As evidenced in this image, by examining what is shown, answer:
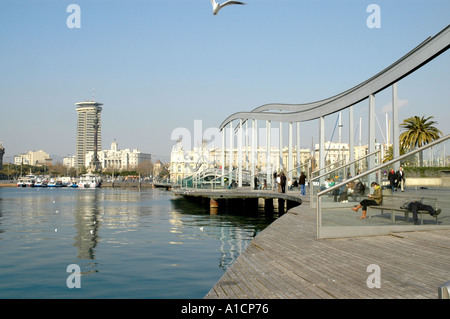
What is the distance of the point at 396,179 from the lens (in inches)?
407

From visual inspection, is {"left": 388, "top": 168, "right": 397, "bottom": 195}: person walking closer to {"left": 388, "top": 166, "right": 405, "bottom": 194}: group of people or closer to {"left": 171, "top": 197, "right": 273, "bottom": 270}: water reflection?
{"left": 388, "top": 166, "right": 405, "bottom": 194}: group of people

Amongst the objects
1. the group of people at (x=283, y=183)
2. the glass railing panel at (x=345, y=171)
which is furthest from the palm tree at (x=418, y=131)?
the glass railing panel at (x=345, y=171)

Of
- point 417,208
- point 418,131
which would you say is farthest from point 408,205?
point 418,131

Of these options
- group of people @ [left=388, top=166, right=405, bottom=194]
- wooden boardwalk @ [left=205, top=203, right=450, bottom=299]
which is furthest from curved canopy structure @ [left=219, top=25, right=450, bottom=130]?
wooden boardwalk @ [left=205, top=203, right=450, bottom=299]

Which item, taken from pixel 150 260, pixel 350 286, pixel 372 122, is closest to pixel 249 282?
pixel 350 286

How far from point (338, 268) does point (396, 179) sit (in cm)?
402

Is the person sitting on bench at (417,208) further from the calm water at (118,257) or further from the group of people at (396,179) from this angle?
the calm water at (118,257)

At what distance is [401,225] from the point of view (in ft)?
33.0

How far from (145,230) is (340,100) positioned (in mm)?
10911

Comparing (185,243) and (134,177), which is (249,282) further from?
(134,177)

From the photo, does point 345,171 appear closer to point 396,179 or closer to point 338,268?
point 396,179

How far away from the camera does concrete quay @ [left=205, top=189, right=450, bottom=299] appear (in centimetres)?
578
